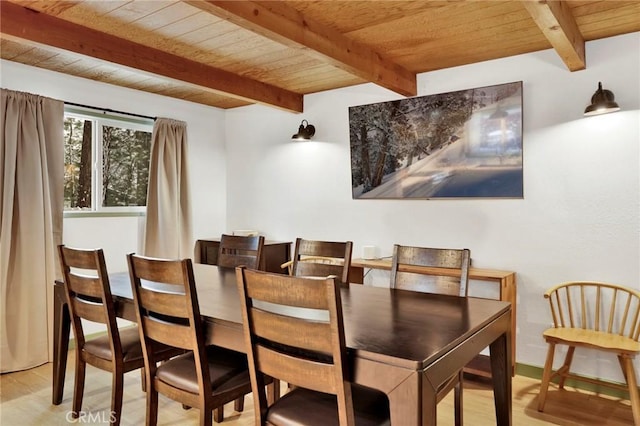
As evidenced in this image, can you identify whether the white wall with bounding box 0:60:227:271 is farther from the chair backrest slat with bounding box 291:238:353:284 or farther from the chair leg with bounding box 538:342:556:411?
the chair leg with bounding box 538:342:556:411

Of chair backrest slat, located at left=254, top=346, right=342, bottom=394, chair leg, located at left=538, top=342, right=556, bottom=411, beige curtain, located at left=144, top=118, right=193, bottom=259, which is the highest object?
beige curtain, located at left=144, top=118, right=193, bottom=259

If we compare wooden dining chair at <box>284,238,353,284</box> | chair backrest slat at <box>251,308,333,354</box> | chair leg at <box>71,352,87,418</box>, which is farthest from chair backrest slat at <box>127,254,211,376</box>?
wooden dining chair at <box>284,238,353,284</box>

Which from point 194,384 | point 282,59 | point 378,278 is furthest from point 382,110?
point 194,384

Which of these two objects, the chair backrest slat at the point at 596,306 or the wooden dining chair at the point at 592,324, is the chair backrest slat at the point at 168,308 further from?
the chair backrest slat at the point at 596,306

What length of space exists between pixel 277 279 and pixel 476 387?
2135mm

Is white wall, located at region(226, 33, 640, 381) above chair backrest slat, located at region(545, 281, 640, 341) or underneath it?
above

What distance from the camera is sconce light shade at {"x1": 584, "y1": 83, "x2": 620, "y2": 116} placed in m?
2.66

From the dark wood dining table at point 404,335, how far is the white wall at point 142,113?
1375 mm

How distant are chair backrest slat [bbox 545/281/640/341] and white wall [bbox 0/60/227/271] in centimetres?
349

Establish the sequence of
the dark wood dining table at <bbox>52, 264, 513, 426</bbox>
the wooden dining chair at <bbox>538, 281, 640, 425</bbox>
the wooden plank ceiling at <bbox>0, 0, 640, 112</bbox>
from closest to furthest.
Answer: the dark wood dining table at <bbox>52, 264, 513, 426</bbox> → the wooden plank ceiling at <bbox>0, 0, 640, 112</bbox> → the wooden dining chair at <bbox>538, 281, 640, 425</bbox>

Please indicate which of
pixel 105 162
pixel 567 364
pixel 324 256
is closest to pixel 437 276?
pixel 324 256

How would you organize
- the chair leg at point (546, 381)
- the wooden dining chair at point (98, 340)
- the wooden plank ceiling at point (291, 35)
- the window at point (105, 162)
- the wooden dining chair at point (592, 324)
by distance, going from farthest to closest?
1. the window at point (105, 162)
2. the chair leg at point (546, 381)
3. the wooden dining chair at point (592, 324)
4. the wooden plank ceiling at point (291, 35)
5. the wooden dining chair at point (98, 340)

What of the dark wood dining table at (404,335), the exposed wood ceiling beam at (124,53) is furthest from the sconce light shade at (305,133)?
the dark wood dining table at (404,335)

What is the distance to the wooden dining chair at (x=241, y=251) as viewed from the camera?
2859 mm
